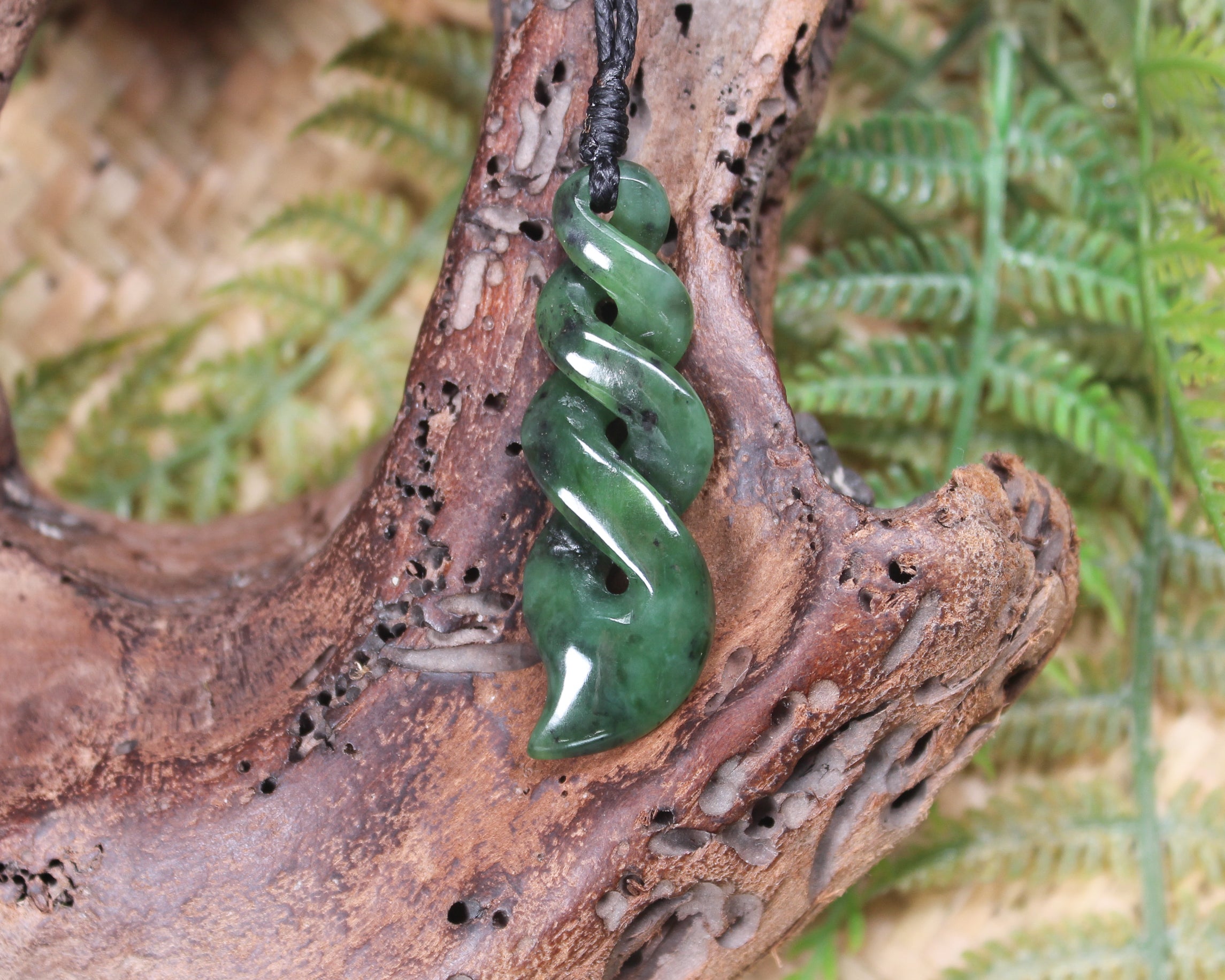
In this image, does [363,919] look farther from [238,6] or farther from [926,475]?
[238,6]

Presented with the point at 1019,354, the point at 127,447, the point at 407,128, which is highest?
the point at 1019,354

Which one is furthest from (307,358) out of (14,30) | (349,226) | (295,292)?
(14,30)

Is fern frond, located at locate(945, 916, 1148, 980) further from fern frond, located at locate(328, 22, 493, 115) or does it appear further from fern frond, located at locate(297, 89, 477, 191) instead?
fern frond, located at locate(328, 22, 493, 115)

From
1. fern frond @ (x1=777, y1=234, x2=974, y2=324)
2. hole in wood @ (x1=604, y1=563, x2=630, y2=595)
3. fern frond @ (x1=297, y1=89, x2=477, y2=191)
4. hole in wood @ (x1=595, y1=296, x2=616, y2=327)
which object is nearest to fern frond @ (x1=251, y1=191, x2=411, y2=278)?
fern frond @ (x1=297, y1=89, x2=477, y2=191)

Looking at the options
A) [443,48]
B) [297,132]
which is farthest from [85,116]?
[443,48]

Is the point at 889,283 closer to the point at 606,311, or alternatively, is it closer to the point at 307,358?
the point at 606,311

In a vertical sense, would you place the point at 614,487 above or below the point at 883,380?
below
